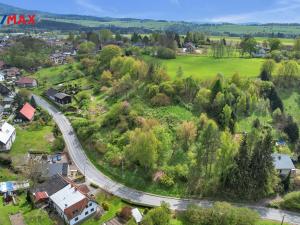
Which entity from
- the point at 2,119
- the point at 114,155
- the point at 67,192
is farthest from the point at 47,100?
the point at 67,192

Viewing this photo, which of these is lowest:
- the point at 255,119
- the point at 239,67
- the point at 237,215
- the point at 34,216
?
the point at 34,216

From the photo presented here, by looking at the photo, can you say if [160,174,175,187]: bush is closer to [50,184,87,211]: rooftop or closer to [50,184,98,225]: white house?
[50,184,98,225]: white house

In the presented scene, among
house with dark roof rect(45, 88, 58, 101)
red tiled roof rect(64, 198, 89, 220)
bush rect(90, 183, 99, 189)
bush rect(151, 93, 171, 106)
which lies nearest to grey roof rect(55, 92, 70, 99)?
house with dark roof rect(45, 88, 58, 101)

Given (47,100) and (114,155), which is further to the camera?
(47,100)

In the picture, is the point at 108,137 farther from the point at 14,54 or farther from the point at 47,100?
the point at 14,54

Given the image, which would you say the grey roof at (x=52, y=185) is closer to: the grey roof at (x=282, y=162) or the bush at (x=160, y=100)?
the bush at (x=160, y=100)

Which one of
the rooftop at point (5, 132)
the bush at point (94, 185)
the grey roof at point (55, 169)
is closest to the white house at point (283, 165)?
the bush at point (94, 185)

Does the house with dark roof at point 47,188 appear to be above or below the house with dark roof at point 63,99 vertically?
below
